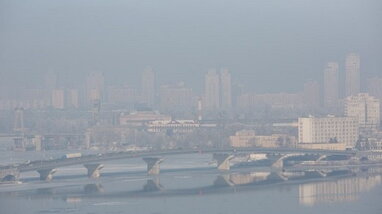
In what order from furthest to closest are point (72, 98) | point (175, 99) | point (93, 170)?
1. point (175, 99)
2. point (72, 98)
3. point (93, 170)

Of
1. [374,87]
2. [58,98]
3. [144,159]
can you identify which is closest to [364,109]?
[374,87]

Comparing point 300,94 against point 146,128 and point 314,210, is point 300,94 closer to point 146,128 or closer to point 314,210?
point 146,128

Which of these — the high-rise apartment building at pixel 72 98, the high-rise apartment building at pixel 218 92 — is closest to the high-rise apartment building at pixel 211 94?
the high-rise apartment building at pixel 218 92

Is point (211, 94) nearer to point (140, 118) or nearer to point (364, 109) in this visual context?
point (140, 118)

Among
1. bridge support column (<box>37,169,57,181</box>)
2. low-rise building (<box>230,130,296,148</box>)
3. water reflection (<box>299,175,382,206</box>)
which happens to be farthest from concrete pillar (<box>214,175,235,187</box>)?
low-rise building (<box>230,130,296,148</box>)

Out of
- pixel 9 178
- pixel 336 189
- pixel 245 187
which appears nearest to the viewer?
pixel 336 189

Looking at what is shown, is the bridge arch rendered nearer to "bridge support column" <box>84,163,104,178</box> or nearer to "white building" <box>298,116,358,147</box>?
"bridge support column" <box>84,163,104,178</box>

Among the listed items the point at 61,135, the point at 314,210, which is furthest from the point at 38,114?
the point at 314,210
